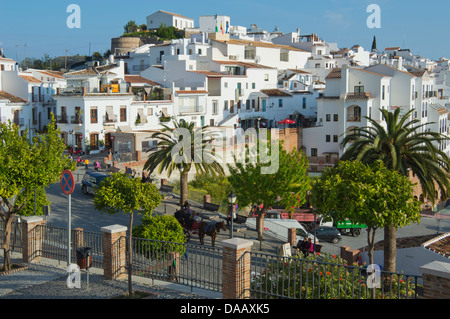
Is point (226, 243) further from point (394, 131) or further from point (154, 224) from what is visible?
point (394, 131)

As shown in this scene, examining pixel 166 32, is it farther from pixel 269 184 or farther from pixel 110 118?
pixel 269 184

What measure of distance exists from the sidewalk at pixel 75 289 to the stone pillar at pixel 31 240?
3.10ft

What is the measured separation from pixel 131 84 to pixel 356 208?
147 feet

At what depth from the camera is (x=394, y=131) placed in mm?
21156

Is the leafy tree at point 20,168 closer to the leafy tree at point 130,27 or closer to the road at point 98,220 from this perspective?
the road at point 98,220

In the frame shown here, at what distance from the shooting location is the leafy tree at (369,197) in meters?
12.6

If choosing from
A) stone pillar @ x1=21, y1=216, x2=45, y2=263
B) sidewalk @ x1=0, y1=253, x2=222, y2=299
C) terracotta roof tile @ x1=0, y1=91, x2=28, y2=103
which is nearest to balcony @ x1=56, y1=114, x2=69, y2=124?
terracotta roof tile @ x1=0, y1=91, x2=28, y2=103

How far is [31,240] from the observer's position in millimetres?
16422

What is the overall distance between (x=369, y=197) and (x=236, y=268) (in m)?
3.64

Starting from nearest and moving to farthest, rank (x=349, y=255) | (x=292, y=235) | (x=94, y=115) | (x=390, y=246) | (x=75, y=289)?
(x=75, y=289) → (x=390, y=246) → (x=349, y=255) → (x=292, y=235) → (x=94, y=115)

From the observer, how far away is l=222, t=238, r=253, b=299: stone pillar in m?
11.5

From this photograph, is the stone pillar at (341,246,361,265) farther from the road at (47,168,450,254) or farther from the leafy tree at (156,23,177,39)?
the leafy tree at (156,23,177,39)

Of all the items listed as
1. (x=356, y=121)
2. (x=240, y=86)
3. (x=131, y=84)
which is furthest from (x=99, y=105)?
(x=356, y=121)

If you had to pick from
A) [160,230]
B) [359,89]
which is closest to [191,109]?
[359,89]
